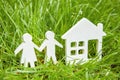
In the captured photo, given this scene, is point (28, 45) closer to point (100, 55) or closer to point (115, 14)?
point (100, 55)

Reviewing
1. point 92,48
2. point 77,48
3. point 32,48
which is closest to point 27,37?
point 32,48

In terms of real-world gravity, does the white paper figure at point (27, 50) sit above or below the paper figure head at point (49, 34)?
below

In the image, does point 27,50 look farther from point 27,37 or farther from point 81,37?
point 81,37

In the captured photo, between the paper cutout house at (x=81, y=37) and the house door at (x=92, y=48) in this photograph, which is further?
the house door at (x=92, y=48)

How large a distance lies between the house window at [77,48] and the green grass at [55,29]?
0.14 feet

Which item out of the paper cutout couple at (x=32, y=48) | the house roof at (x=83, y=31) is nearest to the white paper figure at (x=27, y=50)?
the paper cutout couple at (x=32, y=48)

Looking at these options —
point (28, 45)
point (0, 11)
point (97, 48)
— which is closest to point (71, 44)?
point (97, 48)

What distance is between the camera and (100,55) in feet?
4.25

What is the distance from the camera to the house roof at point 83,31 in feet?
4.02

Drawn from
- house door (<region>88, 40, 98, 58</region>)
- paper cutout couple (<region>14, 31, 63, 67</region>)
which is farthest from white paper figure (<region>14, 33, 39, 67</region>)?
house door (<region>88, 40, 98, 58</region>)

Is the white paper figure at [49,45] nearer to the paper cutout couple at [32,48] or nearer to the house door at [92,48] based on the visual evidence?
the paper cutout couple at [32,48]

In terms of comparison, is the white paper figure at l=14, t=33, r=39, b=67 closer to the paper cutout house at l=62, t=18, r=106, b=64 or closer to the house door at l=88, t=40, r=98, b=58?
the paper cutout house at l=62, t=18, r=106, b=64

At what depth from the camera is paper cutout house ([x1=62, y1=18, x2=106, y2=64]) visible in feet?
4.04

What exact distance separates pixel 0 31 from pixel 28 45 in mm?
262
